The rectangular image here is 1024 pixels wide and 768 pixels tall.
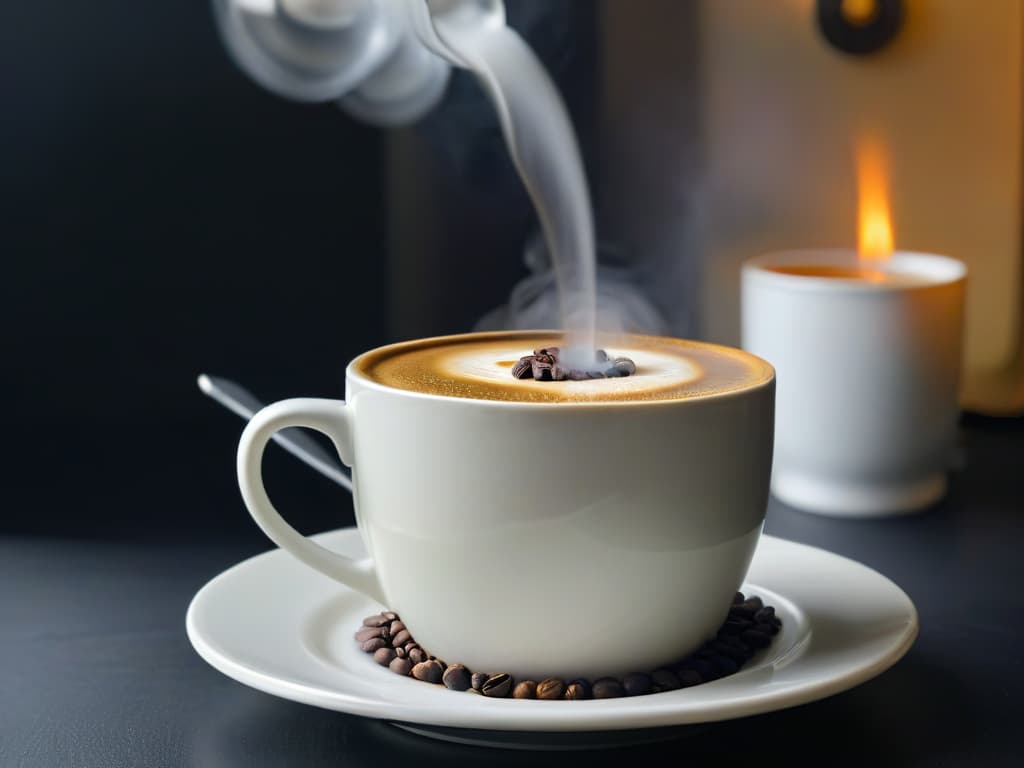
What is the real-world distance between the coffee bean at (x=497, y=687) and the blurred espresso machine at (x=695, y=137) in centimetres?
59

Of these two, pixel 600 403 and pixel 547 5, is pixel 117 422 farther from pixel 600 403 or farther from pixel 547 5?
pixel 600 403

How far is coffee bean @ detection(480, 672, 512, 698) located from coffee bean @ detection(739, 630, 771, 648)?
0.11 meters

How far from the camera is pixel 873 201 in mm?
1024

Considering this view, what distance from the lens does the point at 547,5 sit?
3.61ft

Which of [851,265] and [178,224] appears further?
[178,224]

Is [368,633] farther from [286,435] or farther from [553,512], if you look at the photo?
[286,435]

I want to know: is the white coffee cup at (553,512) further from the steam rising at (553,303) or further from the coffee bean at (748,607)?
the steam rising at (553,303)

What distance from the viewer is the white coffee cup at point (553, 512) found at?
51 cm

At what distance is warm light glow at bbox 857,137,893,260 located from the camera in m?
0.99

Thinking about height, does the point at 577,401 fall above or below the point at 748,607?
above

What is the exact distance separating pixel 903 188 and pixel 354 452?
27.4 inches

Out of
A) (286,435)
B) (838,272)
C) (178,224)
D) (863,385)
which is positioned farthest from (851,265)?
(178,224)

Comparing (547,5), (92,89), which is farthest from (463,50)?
(92,89)

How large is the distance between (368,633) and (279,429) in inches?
3.8
